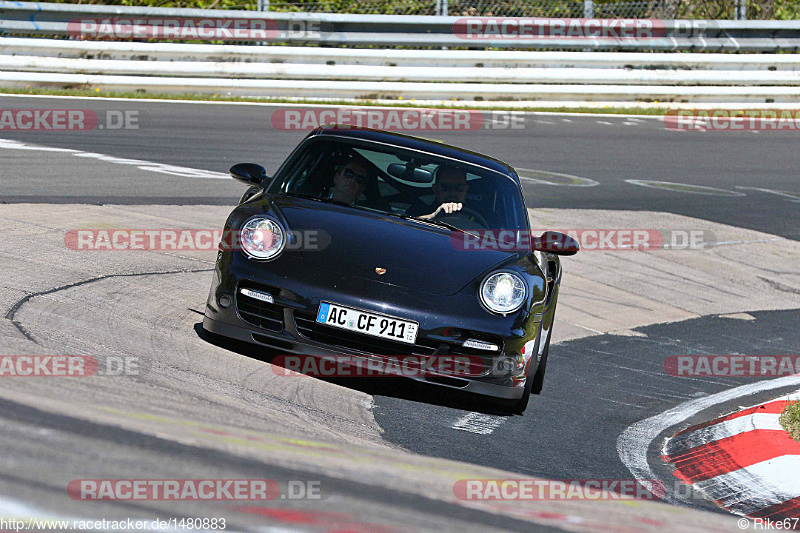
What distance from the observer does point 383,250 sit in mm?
5684

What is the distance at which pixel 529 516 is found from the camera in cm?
340

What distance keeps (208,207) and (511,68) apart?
30.3ft

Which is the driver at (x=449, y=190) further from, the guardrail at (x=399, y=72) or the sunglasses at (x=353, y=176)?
the guardrail at (x=399, y=72)

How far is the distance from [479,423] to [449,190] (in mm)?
1597

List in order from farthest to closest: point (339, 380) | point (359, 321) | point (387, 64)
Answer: point (387, 64) → point (339, 380) → point (359, 321)

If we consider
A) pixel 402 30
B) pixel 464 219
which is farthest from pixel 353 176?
pixel 402 30

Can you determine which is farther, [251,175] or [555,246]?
[251,175]

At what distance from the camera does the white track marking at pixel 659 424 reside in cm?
521

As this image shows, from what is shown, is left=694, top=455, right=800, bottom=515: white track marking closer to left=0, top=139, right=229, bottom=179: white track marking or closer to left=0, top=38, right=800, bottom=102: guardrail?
left=0, top=139, right=229, bottom=179: white track marking

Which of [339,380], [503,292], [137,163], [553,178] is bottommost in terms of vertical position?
[553,178]

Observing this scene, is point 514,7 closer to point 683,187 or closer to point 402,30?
point 402,30

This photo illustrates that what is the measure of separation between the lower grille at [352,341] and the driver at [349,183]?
110 centimetres

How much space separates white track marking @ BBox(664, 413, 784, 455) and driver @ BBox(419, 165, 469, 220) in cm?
185

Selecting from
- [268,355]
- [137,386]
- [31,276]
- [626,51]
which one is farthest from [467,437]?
[626,51]
